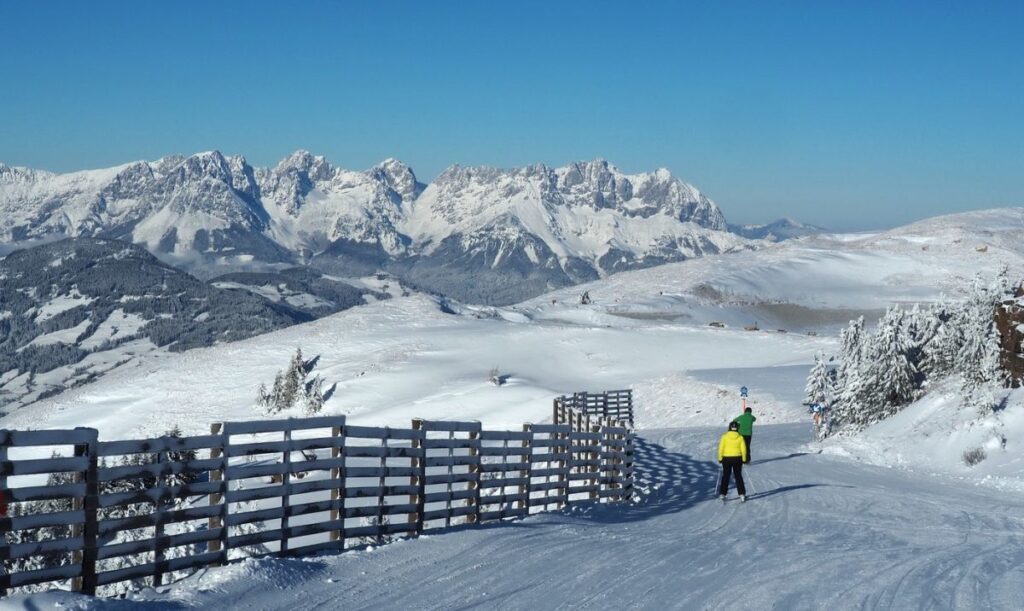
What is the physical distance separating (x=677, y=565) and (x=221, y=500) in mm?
5399

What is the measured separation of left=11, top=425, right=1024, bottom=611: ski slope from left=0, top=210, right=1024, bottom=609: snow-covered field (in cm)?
4

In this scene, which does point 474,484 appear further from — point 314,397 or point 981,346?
point 314,397

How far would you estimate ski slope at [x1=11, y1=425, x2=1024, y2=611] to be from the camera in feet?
33.9

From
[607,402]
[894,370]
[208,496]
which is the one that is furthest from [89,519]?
[607,402]

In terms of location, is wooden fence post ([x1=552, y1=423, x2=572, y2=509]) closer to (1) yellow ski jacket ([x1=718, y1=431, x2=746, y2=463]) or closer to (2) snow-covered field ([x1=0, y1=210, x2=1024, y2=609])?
(2) snow-covered field ([x1=0, y1=210, x2=1024, y2=609])

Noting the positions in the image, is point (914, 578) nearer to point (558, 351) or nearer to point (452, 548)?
point (452, 548)

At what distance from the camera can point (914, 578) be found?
39.7 ft

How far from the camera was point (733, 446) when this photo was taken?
20438mm

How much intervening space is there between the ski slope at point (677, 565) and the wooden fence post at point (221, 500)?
0.57 metres

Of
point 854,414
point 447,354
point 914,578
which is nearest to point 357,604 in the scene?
point 914,578

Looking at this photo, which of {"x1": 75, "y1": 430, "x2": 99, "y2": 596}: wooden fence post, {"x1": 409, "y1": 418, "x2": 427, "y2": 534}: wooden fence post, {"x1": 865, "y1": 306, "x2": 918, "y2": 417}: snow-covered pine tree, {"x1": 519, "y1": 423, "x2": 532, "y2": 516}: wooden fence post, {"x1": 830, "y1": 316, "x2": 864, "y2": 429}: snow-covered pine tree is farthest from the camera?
{"x1": 830, "y1": 316, "x2": 864, "y2": 429}: snow-covered pine tree

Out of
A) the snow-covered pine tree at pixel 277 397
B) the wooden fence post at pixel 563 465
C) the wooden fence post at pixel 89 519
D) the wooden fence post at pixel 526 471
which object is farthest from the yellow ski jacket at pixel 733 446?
the snow-covered pine tree at pixel 277 397

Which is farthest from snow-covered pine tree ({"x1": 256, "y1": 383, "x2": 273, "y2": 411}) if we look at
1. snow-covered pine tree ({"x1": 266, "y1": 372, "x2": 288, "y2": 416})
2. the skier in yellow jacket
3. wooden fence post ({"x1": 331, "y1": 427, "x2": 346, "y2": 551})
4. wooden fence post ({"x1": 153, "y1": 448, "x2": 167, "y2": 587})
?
wooden fence post ({"x1": 153, "y1": 448, "x2": 167, "y2": 587})

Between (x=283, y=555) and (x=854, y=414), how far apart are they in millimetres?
28669
